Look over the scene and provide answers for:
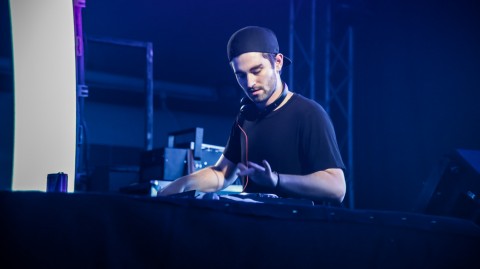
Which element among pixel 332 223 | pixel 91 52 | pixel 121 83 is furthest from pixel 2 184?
pixel 121 83

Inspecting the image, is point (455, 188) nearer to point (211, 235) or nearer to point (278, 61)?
point (278, 61)

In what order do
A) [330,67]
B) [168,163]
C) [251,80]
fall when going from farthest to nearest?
1. [330,67]
2. [168,163]
3. [251,80]

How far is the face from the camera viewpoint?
7.66 feet

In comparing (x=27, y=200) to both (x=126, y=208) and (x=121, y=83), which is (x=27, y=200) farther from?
(x=121, y=83)

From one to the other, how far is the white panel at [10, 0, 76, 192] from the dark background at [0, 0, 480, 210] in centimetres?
430

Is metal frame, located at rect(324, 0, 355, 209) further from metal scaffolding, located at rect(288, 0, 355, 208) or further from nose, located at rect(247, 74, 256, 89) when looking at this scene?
nose, located at rect(247, 74, 256, 89)

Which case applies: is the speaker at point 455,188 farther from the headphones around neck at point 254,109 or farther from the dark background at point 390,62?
the dark background at point 390,62

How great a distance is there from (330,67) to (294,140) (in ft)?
14.0

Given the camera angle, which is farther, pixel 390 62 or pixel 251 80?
pixel 390 62

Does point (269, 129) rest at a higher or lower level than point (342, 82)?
lower

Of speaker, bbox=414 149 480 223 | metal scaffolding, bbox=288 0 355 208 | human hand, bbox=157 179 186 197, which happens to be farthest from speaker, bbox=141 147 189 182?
metal scaffolding, bbox=288 0 355 208

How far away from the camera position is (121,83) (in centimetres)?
1003

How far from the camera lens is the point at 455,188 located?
3.06 meters

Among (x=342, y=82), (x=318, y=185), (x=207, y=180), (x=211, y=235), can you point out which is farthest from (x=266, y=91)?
(x=342, y=82)
